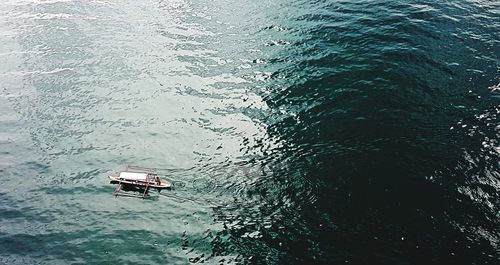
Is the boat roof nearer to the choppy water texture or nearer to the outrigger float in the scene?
the outrigger float

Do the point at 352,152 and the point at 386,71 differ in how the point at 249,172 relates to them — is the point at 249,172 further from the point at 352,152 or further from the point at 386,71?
the point at 386,71

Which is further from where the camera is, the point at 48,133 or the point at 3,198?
the point at 48,133

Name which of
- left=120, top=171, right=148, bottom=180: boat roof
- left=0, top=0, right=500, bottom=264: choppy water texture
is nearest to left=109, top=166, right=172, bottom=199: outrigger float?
left=120, top=171, right=148, bottom=180: boat roof

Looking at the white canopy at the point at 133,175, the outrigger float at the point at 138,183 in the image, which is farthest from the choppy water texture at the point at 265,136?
the white canopy at the point at 133,175

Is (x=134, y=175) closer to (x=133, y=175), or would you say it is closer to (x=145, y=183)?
(x=133, y=175)

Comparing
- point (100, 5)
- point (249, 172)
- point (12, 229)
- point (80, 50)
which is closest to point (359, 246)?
point (249, 172)

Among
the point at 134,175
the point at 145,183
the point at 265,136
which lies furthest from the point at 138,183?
the point at 265,136
